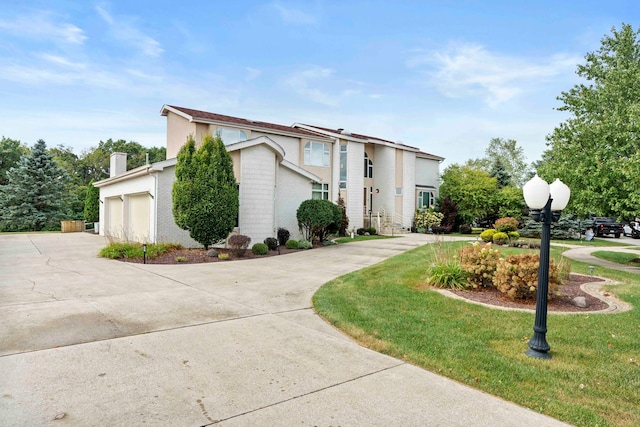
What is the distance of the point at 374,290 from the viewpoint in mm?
8258

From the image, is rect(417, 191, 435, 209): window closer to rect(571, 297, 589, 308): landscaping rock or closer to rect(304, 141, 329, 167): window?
rect(304, 141, 329, 167): window

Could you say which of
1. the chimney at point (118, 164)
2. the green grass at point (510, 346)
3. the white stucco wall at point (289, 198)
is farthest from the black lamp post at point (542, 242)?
the chimney at point (118, 164)

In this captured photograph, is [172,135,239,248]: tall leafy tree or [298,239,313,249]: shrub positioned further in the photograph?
[298,239,313,249]: shrub

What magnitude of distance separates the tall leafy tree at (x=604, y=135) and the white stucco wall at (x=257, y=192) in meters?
11.3

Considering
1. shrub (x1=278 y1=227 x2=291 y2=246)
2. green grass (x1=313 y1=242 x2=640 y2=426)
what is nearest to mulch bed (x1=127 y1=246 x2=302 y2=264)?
shrub (x1=278 y1=227 x2=291 y2=246)

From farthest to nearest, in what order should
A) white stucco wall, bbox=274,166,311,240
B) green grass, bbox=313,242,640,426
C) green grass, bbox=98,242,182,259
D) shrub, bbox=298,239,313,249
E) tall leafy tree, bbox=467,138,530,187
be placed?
tall leafy tree, bbox=467,138,530,187 → white stucco wall, bbox=274,166,311,240 → shrub, bbox=298,239,313,249 → green grass, bbox=98,242,182,259 → green grass, bbox=313,242,640,426

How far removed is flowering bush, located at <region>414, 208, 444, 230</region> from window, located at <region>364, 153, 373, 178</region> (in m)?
5.07

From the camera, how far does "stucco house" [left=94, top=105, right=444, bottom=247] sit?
630 inches

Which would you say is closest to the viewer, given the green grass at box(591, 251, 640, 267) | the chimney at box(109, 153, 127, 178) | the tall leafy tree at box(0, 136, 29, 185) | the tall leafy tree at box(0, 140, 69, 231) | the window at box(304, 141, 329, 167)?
the green grass at box(591, 251, 640, 267)

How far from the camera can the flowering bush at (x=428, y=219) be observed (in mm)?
28859

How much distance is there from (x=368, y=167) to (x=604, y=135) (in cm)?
1849

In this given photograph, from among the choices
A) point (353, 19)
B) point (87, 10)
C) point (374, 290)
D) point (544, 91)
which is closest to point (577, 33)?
point (544, 91)

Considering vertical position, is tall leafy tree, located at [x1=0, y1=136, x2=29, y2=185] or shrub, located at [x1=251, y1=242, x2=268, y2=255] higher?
tall leafy tree, located at [x1=0, y1=136, x2=29, y2=185]

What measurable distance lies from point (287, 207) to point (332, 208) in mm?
2294
